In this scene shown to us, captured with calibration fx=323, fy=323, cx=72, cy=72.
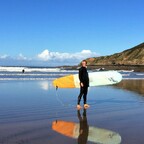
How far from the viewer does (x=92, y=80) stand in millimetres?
16766

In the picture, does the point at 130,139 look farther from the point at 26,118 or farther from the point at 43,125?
the point at 26,118

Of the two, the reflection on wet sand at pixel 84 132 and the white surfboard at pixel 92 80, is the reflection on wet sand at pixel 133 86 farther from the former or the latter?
the reflection on wet sand at pixel 84 132

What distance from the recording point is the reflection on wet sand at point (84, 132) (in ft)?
25.2

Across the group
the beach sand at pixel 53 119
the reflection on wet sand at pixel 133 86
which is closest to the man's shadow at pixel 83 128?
the beach sand at pixel 53 119

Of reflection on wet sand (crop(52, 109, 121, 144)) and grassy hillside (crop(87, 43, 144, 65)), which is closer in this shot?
reflection on wet sand (crop(52, 109, 121, 144))

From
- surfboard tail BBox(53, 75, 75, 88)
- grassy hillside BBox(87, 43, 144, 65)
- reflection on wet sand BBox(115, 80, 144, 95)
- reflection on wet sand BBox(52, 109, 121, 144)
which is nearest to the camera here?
reflection on wet sand BBox(52, 109, 121, 144)

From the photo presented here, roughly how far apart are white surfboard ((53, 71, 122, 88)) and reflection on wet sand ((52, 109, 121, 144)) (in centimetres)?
619

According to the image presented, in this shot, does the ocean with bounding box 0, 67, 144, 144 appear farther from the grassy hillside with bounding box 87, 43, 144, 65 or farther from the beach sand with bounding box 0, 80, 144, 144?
the grassy hillside with bounding box 87, 43, 144, 65

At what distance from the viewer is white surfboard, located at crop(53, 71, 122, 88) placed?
53.5 feet

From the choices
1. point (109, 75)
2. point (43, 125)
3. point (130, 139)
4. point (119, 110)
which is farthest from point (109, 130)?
point (109, 75)

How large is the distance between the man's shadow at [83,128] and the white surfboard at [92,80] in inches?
163

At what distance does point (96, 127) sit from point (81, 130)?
600 mm

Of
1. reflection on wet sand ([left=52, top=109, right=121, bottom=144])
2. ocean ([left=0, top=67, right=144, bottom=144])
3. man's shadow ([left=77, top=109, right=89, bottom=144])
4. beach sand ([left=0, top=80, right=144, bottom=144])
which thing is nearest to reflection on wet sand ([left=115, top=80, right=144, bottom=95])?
beach sand ([left=0, top=80, right=144, bottom=144])

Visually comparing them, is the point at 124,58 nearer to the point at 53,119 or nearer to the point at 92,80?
the point at 92,80
